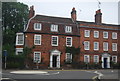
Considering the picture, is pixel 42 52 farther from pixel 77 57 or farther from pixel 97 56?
pixel 97 56

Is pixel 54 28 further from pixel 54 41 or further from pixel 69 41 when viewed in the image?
pixel 69 41

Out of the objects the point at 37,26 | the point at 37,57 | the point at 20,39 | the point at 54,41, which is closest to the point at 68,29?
the point at 54,41

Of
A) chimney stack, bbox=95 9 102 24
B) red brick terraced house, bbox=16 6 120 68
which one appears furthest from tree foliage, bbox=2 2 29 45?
chimney stack, bbox=95 9 102 24

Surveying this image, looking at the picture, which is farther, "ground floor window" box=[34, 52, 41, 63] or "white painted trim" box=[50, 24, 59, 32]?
"white painted trim" box=[50, 24, 59, 32]

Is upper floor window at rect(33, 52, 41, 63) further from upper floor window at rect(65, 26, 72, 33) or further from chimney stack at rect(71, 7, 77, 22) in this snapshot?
chimney stack at rect(71, 7, 77, 22)

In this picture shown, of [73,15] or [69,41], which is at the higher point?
[73,15]

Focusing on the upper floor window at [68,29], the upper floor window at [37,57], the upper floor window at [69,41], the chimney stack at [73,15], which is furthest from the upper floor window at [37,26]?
the chimney stack at [73,15]

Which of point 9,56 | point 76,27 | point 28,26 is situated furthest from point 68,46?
point 9,56

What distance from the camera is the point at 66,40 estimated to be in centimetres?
3662

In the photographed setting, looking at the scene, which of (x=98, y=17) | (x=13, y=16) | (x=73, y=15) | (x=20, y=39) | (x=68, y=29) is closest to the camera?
(x=20, y=39)

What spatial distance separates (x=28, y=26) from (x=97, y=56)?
14.0m

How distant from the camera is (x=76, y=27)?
124 ft

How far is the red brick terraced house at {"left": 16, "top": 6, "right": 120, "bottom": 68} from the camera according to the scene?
113 feet

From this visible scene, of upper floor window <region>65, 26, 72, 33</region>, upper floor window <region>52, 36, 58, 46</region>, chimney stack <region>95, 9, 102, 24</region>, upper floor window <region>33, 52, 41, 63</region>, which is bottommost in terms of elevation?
upper floor window <region>33, 52, 41, 63</region>
